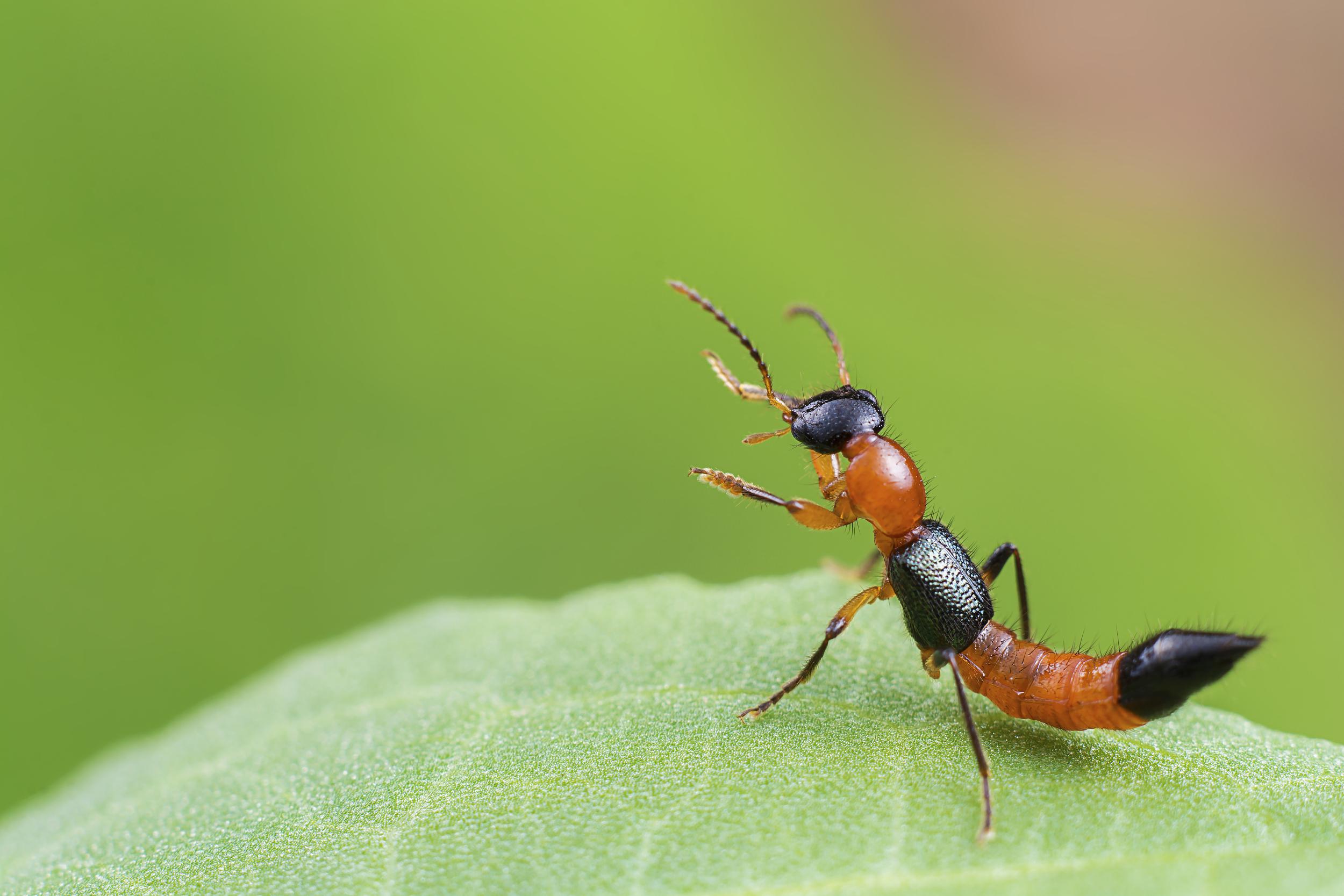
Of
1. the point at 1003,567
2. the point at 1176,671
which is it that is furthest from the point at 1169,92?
the point at 1176,671

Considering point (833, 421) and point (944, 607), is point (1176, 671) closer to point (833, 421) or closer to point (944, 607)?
point (944, 607)

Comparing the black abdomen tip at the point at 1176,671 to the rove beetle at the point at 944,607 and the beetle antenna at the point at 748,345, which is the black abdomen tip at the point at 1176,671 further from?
the beetle antenna at the point at 748,345

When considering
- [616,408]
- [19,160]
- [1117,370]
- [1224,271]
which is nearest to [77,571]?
[19,160]

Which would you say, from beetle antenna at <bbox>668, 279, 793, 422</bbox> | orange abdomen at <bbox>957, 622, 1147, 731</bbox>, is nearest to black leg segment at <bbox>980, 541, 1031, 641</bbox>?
orange abdomen at <bbox>957, 622, 1147, 731</bbox>

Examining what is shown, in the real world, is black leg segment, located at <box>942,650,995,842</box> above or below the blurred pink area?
below

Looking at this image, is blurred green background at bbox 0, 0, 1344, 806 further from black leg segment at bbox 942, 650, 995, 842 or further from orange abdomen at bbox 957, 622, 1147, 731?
black leg segment at bbox 942, 650, 995, 842

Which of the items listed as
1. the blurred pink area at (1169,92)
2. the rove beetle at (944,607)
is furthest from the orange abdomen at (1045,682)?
the blurred pink area at (1169,92)
